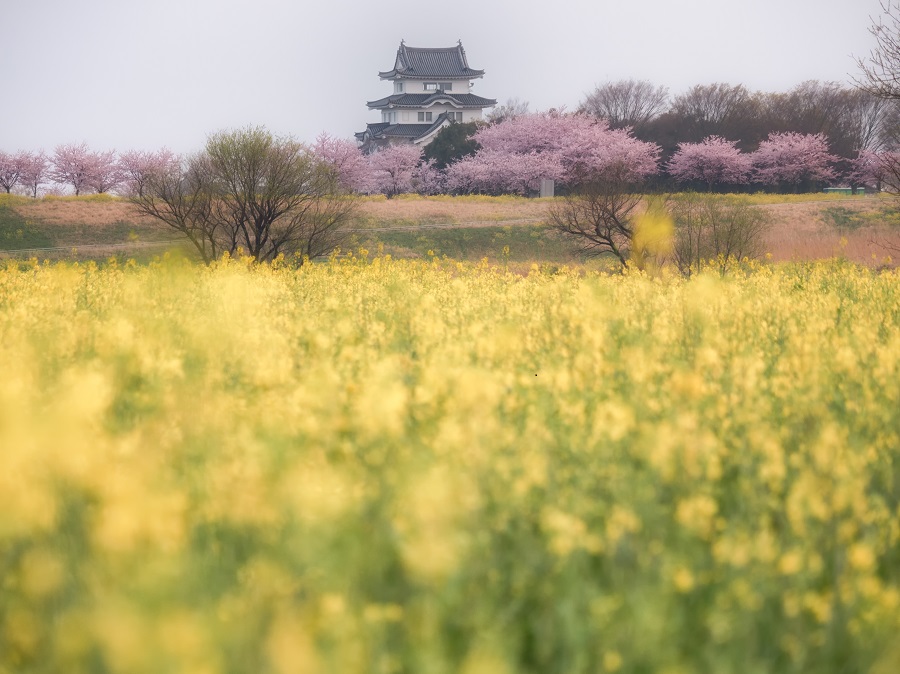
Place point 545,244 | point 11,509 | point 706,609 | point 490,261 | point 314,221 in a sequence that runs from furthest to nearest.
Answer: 1. point 545,244
2. point 490,261
3. point 314,221
4. point 706,609
5. point 11,509

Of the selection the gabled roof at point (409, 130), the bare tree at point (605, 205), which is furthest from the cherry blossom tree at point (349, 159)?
the bare tree at point (605, 205)

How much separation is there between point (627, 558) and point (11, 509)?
2263 millimetres

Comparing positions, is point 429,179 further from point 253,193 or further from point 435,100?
point 253,193

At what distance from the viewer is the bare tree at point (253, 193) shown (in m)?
21.2

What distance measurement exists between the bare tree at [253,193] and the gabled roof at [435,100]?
61.2 meters

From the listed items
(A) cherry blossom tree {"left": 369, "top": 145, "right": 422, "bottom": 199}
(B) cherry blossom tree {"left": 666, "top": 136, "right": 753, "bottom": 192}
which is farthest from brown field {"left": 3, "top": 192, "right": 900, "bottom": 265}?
(A) cherry blossom tree {"left": 369, "top": 145, "right": 422, "bottom": 199}

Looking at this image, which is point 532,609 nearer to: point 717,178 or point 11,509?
point 11,509

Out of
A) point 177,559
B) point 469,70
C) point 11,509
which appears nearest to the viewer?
point 177,559

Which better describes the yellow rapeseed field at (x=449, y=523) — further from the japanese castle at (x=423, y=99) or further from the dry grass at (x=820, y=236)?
the japanese castle at (x=423, y=99)

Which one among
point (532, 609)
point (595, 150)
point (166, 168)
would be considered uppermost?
point (595, 150)

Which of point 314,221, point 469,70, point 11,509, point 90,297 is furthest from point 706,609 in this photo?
point 469,70

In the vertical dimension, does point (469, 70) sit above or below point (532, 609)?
above

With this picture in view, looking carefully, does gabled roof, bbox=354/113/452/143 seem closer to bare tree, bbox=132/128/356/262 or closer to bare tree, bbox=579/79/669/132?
bare tree, bbox=579/79/669/132

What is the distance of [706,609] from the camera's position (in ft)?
10.3
